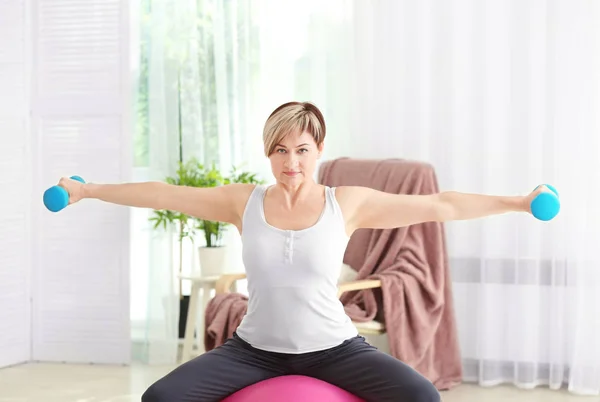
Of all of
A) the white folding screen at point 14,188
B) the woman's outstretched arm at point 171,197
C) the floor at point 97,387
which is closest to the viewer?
the woman's outstretched arm at point 171,197

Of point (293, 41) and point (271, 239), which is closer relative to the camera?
point (271, 239)

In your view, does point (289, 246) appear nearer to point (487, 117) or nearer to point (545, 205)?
point (545, 205)

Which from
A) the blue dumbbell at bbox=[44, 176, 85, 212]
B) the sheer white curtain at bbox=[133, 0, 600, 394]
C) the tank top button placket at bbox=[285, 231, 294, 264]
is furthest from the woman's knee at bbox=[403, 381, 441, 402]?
the sheer white curtain at bbox=[133, 0, 600, 394]

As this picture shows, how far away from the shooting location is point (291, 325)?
242cm

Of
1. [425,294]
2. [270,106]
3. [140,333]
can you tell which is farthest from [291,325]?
[140,333]

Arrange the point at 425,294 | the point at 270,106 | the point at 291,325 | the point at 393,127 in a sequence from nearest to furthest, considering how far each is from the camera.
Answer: the point at 291,325 → the point at 425,294 → the point at 393,127 → the point at 270,106

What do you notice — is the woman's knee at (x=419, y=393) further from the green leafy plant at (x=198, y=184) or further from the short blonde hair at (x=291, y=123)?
the green leafy plant at (x=198, y=184)

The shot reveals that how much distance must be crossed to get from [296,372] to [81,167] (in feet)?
8.33

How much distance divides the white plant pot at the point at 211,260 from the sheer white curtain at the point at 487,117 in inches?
27.5

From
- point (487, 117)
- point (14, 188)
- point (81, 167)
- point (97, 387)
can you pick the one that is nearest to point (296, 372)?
point (97, 387)

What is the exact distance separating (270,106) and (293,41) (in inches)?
13.3

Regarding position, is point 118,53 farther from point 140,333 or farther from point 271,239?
point 271,239

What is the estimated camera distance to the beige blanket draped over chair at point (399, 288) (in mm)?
3795

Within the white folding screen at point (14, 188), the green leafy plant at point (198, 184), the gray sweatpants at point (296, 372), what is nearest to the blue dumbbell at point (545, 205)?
the gray sweatpants at point (296, 372)
